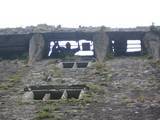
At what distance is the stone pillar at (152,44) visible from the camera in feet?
62.3

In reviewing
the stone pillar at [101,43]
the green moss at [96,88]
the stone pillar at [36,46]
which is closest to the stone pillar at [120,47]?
the stone pillar at [101,43]

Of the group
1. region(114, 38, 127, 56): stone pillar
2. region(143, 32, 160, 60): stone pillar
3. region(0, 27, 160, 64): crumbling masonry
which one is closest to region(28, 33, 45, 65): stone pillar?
region(0, 27, 160, 64): crumbling masonry

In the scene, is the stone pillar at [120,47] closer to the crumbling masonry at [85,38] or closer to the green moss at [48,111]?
the crumbling masonry at [85,38]

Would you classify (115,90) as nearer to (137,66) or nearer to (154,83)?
(154,83)

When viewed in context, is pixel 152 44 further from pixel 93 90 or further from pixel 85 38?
pixel 93 90

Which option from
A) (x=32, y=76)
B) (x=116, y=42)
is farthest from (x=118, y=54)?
(x=32, y=76)

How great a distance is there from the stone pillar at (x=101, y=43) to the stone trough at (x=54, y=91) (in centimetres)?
364

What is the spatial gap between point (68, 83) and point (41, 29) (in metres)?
4.27

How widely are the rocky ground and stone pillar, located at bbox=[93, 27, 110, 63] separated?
0.58 metres

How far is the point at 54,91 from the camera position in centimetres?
1591

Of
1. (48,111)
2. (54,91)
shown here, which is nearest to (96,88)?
(54,91)

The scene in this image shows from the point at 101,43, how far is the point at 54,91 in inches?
177

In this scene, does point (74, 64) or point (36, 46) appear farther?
point (36, 46)

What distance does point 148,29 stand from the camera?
782 inches
